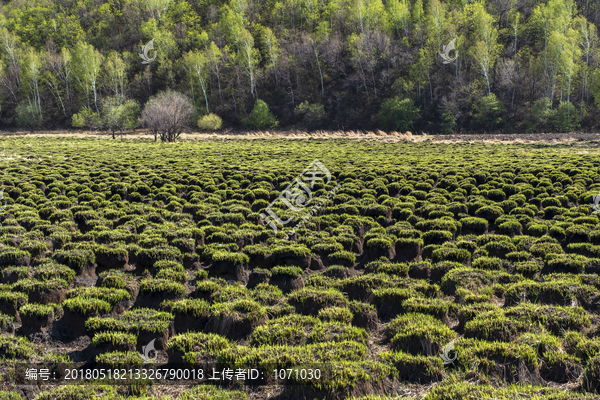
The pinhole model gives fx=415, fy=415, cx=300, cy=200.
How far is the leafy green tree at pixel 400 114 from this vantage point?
67938mm

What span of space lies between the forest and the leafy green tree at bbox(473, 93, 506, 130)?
221 mm

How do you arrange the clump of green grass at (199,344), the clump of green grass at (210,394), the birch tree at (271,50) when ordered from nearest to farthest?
the clump of green grass at (210,394) → the clump of green grass at (199,344) → the birch tree at (271,50)

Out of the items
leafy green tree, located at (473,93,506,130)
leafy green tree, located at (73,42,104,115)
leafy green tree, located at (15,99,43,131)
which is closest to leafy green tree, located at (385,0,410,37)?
leafy green tree, located at (473,93,506,130)

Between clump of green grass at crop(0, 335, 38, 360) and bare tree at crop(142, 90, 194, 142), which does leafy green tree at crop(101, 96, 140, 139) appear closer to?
bare tree at crop(142, 90, 194, 142)

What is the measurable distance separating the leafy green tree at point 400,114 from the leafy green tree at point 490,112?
956 centimetres

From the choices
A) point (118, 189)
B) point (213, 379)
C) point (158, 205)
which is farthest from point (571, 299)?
point (118, 189)

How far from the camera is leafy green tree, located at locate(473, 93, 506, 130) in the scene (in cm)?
6188

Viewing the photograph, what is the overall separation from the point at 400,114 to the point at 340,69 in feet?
64.9

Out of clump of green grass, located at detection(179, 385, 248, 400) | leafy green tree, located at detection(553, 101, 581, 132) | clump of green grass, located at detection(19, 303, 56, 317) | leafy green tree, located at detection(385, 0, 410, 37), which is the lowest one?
clump of green grass, located at detection(179, 385, 248, 400)

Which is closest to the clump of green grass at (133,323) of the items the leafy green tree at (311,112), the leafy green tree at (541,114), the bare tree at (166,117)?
the bare tree at (166,117)

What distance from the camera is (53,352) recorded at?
23.7 ft

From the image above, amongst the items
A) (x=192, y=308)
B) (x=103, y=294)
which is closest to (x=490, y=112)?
(x=192, y=308)

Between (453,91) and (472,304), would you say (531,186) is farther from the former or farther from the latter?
(453,91)

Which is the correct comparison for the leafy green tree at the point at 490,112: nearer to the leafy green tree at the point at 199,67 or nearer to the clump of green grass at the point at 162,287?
the leafy green tree at the point at 199,67
